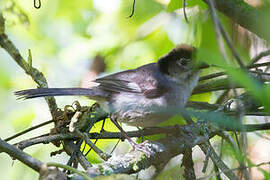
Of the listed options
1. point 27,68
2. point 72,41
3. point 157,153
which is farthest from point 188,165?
point 72,41

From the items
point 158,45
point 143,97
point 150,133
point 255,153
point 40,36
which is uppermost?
point 40,36

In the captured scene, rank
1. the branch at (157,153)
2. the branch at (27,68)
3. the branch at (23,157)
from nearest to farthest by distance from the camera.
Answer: the branch at (23,157) → the branch at (157,153) → the branch at (27,68)

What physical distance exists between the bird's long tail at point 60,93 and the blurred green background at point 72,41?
25 cm

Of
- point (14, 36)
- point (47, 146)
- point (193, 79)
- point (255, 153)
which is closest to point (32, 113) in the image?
point (47, 146)

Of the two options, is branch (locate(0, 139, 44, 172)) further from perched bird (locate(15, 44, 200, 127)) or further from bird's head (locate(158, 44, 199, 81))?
bird's head (locate(158, 44, 199, 81))

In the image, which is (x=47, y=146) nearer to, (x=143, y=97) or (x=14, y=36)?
(x=143, y=97)

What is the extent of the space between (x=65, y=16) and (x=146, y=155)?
11.5 ft

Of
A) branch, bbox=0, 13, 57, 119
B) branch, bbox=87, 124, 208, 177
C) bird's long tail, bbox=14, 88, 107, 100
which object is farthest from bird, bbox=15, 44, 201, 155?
branch, bbox=87, 124, 208, 177

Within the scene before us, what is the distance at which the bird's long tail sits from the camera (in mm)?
3148

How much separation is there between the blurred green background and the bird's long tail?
0.25m

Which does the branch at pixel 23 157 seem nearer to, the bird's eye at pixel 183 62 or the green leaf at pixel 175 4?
the green leaf at pixel 175 4

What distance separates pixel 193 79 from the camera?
12.2 ft

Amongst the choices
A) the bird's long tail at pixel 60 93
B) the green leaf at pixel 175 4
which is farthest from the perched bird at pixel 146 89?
the green leaf at pixel 175 4

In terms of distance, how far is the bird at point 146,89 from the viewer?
3514 millimetres
